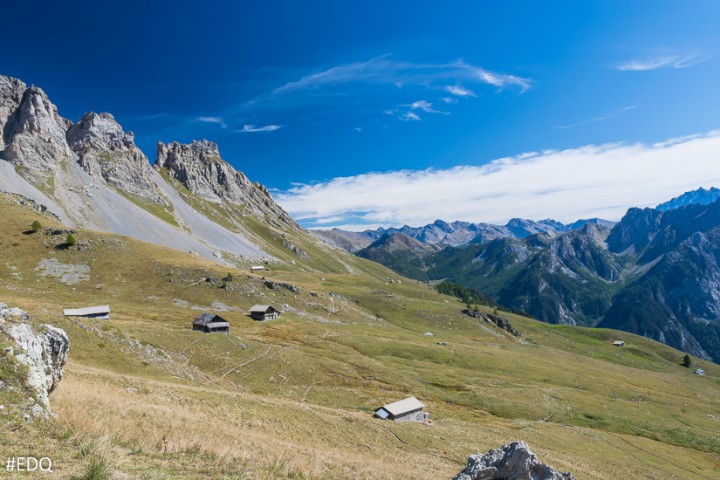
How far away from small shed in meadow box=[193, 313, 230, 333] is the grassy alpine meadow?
3.45 m

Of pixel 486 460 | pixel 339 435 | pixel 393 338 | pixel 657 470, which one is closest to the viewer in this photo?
pixel 486 460

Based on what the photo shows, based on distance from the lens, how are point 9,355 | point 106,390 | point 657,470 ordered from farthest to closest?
point 657,470
point 106,390
point 9,355

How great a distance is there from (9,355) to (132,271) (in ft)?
→ 381

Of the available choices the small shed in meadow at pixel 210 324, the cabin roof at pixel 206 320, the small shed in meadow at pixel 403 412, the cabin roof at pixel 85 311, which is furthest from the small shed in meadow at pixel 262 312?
the small shed in meadow at pixel 403 412

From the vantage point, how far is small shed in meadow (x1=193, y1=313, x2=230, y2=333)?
84.3 meters

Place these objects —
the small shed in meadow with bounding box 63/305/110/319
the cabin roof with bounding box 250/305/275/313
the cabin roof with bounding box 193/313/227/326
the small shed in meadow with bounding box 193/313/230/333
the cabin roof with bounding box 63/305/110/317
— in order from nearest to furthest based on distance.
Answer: the cabin roof with bounding box 63/305/110/317 < the small shed in meadow with bounding box 63/305/110/319 < the small shed in meadow with bounding box 193/313/230/333 < the cabin roof with bounding box 193/313/227/326 < the cabin roof with bounding box 250/305/275/313

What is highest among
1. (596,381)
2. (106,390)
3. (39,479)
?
(39,479)

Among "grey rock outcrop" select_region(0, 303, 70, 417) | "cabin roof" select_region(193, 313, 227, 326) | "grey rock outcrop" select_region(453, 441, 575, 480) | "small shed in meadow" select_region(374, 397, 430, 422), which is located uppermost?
"grey rock outcrop" select_region(0, 303, 70, 417)

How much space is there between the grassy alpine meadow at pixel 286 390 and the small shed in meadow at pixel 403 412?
3606mm

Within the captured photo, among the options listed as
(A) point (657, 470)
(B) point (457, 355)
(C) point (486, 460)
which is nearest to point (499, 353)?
(B) point (457, 355)

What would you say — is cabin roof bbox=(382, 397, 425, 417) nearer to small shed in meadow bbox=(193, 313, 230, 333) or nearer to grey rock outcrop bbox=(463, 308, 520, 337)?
small shed in meadow bbox=(193, 313, 230, 333)

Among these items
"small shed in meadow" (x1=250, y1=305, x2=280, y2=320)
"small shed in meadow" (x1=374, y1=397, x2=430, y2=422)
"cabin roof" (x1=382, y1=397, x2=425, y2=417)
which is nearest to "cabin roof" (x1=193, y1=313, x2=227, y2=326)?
"small shed in meadow" (x1=250, y1=305, x2=280, y2=320)

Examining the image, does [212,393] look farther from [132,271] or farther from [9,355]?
[132,271]

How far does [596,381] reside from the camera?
4530 inches
